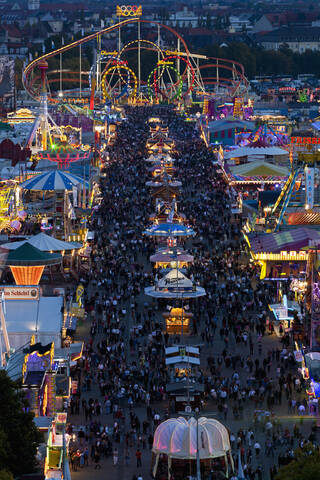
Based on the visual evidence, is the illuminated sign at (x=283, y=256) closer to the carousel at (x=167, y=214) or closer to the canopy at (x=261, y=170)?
the carousel at (x=167, y=214)

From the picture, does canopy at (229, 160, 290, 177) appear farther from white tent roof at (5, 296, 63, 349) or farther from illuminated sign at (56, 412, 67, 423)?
illuminated sign at (56, 412, 67, 423)

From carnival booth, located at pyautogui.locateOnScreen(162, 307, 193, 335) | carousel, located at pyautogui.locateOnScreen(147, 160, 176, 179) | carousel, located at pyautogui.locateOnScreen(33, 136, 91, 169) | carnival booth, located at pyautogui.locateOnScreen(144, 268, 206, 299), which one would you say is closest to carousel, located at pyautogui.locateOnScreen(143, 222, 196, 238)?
carnival booth, located at pyautogui.locateOnScreen(144, 268, 206, 299)

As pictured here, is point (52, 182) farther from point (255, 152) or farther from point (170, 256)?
point (255, 152)

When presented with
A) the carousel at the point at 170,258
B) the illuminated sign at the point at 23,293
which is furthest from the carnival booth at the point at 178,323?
the carousel at the point at 170,258

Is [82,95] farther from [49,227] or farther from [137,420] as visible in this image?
[137,420]

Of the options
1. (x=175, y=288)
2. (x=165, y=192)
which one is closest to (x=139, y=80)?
(x=165, y=192)
